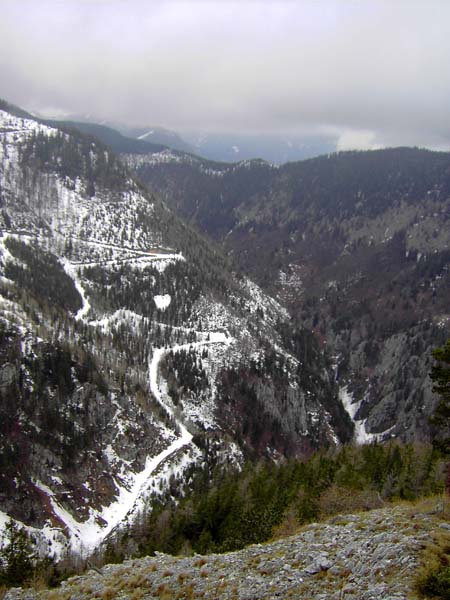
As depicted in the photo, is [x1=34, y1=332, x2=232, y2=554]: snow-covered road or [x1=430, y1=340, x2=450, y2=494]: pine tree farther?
[x1=34, y1=332, x2=232, y2=554]: snow-covered road

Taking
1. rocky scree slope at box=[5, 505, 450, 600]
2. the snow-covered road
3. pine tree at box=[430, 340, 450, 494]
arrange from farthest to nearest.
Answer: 1. the snow-covered road
2. pine tree at box=[430, 340, 450, 494]
3. rocky scree slope at box=[5, 505, 450, 600]

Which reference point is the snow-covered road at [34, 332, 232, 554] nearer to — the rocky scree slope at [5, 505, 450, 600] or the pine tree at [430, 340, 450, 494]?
the rocky scree slope at [5, 505, 450, 600]

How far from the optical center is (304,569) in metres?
31.7

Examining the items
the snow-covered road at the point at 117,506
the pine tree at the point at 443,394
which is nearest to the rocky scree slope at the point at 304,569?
the pine tree at the point at 443,394

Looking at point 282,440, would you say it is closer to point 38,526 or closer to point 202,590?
point 38,526

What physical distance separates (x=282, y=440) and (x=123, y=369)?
74626mm

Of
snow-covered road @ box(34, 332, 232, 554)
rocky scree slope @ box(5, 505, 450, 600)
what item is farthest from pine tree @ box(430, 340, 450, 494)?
snow-covered road @ box(34, 332, 232, 554)


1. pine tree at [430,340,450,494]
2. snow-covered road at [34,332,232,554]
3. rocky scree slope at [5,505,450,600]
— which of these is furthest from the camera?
snow-covered road at [34,332,232,554]

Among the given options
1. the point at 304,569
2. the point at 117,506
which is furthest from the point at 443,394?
the point at 117,506

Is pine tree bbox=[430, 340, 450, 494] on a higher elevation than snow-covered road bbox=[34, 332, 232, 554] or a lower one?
higher

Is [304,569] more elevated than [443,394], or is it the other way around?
[443,394]

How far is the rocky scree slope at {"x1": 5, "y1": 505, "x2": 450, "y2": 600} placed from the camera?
27516mm

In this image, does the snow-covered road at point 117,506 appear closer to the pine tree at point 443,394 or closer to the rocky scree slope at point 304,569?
the rocky scree slope at point 304,569

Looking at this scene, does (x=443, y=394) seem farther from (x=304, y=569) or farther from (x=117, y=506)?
(x=117, y=506)
